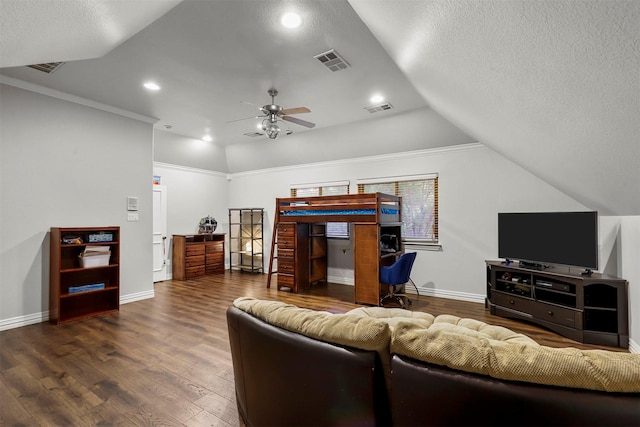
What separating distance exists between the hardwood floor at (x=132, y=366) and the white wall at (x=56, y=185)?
60 cm

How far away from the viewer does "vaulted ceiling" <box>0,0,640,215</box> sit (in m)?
1.10

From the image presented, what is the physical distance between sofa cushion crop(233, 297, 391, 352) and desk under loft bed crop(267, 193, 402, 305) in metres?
3.27

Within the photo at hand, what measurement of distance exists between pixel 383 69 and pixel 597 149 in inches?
91.6

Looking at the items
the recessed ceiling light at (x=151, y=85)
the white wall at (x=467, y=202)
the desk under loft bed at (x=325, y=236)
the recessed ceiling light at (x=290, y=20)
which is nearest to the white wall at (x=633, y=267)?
the white wall at (x=467, y=202)

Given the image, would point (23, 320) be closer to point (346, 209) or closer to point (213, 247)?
point (213, 247)

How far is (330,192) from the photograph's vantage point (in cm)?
671

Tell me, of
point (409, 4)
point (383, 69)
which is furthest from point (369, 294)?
point (409, 4)

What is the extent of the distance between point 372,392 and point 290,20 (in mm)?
2857

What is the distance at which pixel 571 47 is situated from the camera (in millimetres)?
1053

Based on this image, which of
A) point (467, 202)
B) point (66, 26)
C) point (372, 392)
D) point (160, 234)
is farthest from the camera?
point (160, 234)

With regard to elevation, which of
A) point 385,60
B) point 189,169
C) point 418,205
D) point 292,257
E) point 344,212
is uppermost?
point 385,60

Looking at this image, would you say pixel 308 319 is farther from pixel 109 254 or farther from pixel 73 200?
pixel 73 200

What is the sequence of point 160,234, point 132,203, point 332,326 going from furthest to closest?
point 160,234 → point 132,203 → point 332,326

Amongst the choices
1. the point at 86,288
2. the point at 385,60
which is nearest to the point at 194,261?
the point at 86,288
